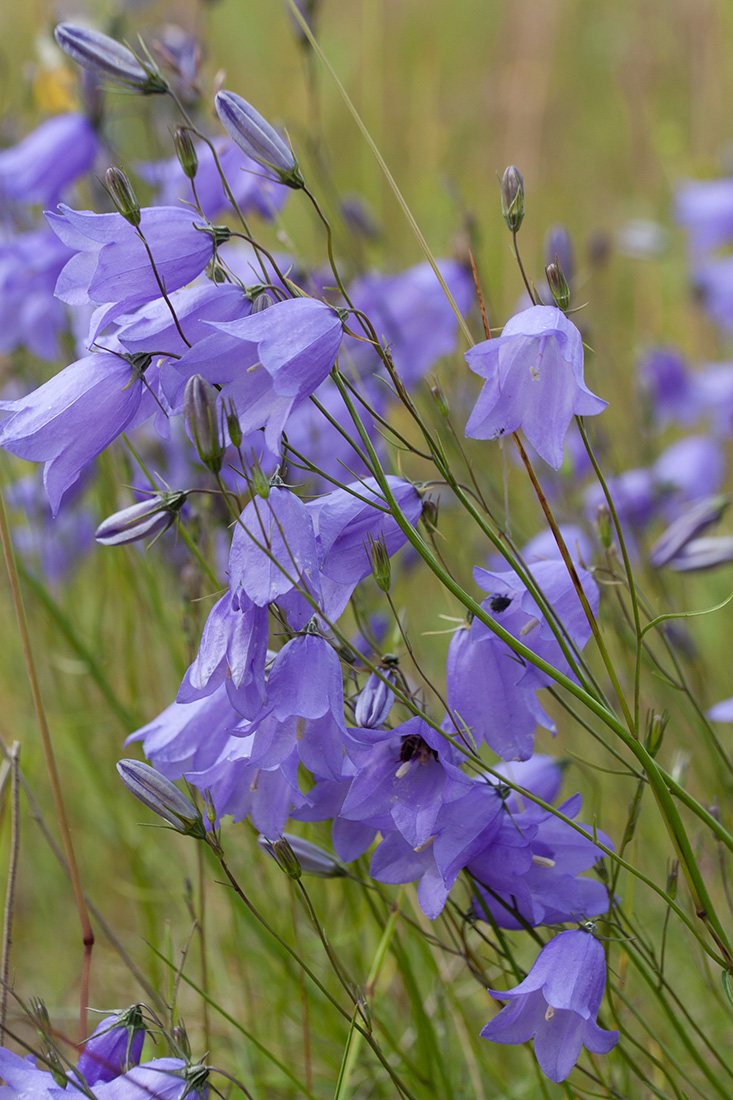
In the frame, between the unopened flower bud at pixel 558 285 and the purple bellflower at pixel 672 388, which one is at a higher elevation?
the unopened flower bud at pixel 558 285

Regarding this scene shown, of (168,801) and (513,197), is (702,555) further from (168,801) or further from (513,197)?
(168,801)

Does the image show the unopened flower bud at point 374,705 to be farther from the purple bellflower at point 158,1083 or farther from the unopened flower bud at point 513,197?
the unopened flower bud at point 513,197

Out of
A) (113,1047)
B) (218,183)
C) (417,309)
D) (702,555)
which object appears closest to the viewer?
(113,1047)

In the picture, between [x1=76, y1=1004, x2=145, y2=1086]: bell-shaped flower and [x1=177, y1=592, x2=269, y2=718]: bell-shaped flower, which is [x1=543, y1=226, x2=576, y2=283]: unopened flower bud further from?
[x1=76, y1=1004, x2=145, y2=1086]: bell-shaped flower

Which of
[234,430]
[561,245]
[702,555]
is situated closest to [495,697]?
[234,430]

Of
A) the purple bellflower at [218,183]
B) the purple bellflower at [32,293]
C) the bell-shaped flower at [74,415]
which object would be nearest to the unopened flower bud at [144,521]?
the bell-shaped flower at [74,415]

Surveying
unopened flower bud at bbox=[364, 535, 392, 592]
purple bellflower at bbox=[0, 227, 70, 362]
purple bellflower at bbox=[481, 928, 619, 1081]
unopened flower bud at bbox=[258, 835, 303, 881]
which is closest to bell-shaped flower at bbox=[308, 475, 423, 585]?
unopened flower bud at bbox=[364, 535, 392, 592]
